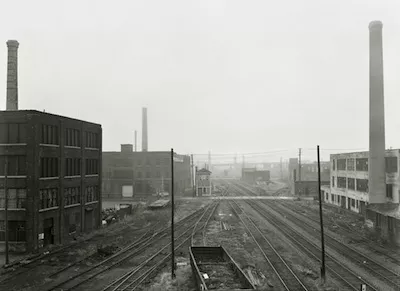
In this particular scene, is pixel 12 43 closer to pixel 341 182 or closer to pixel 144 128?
pixel 341 182

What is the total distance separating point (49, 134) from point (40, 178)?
12.8ft

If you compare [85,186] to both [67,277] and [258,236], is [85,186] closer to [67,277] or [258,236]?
[67,277]

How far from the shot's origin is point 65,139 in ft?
107

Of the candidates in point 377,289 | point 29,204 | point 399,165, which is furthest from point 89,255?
point 399,165

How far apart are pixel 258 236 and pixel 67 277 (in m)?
18.7

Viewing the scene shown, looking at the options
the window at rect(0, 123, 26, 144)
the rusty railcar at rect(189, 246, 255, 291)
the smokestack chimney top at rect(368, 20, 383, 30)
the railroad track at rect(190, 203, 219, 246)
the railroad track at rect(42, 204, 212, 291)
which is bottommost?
the railroad track at rect(190, 203, 219, 246)

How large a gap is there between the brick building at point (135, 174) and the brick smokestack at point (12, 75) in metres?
37.4

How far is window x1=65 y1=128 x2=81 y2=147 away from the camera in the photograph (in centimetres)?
3328

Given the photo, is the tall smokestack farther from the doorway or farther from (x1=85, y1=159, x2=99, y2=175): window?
the doorway

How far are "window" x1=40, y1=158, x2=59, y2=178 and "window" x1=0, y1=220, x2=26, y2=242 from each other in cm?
415

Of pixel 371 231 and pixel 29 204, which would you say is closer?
pixel 29 204

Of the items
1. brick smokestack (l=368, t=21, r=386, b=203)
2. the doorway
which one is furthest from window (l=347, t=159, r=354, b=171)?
the doorway

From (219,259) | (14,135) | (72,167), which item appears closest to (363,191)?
(219,259)

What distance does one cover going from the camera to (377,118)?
38375 mm
